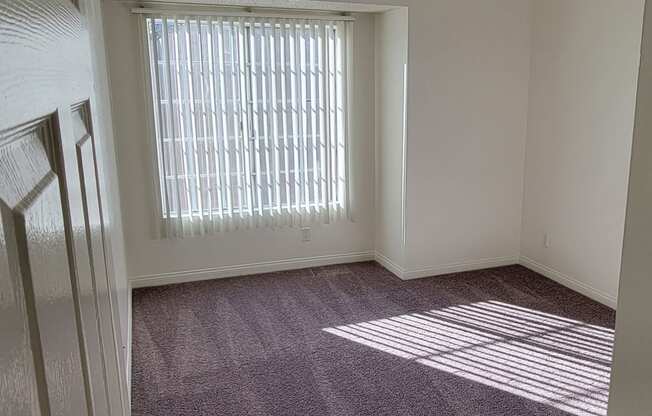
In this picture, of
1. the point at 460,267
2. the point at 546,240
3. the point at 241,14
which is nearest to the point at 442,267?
the point at 460,267

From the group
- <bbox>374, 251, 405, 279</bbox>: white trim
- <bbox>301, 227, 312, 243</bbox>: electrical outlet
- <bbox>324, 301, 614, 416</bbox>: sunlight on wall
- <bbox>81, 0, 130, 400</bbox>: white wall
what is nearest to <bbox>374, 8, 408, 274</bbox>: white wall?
<bbox>374, 251, 405, 279</bbox>: white trim

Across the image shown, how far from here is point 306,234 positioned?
4.41 metres

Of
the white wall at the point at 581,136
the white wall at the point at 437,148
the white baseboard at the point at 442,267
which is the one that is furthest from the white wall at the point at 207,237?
the white wall at the point at 581,136

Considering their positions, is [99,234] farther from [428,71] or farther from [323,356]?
[428,71]

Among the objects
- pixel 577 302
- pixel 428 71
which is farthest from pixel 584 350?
pixel 428 71

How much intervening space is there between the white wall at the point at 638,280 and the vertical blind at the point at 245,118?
10.7 feet

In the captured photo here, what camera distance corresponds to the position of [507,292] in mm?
3885

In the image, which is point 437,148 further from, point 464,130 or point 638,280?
point 638,280

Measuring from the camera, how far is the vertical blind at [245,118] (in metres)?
3.76

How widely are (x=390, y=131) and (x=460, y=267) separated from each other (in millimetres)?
1336

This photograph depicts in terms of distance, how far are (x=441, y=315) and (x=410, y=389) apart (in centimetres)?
99

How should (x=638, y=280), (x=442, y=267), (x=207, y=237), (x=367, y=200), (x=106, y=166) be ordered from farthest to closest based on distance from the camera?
1. (x=367, y=200)
2. (x=442, y=267)
3. (x=207, y=237)
4. (x=106, y=166)
5. (x=638, y=280)

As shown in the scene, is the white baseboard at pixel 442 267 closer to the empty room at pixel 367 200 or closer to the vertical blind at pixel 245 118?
the empty room at pixel 367 200

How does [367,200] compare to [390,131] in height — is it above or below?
below
